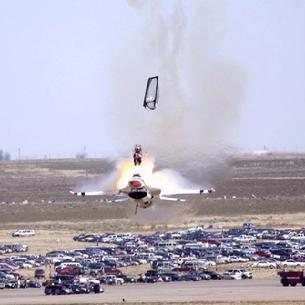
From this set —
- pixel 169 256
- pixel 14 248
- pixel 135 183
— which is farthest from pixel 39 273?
pixel 135 183

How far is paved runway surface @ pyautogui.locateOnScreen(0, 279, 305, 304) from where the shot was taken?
104 m

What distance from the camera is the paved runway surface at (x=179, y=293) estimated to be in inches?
4114

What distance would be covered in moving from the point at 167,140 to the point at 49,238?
70536 millimetres

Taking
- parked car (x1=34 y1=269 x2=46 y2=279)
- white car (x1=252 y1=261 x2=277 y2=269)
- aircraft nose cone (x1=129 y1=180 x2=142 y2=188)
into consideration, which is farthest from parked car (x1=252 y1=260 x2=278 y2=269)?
aircraft nose cone (x1=129 y1=180 x2=142 y2=188)

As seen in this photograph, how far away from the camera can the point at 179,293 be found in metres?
111

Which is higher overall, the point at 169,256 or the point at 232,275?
the point at 169,256

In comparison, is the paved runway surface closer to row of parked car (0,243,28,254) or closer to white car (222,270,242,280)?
white car (222,270,242,280)

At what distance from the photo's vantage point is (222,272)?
436ft

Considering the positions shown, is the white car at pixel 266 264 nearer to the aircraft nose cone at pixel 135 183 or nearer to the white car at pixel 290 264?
the white car at pixel 290 264

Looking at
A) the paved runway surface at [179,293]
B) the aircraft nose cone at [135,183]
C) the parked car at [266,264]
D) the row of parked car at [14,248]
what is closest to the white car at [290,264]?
the parked car at [266,264]

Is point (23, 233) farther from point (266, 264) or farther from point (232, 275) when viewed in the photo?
point (232, 275)

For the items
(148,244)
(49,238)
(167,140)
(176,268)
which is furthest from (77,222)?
(167,140)

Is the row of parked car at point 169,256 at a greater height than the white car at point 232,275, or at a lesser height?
greater

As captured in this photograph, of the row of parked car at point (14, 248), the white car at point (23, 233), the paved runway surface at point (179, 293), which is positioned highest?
the white car at point (23, 233)
